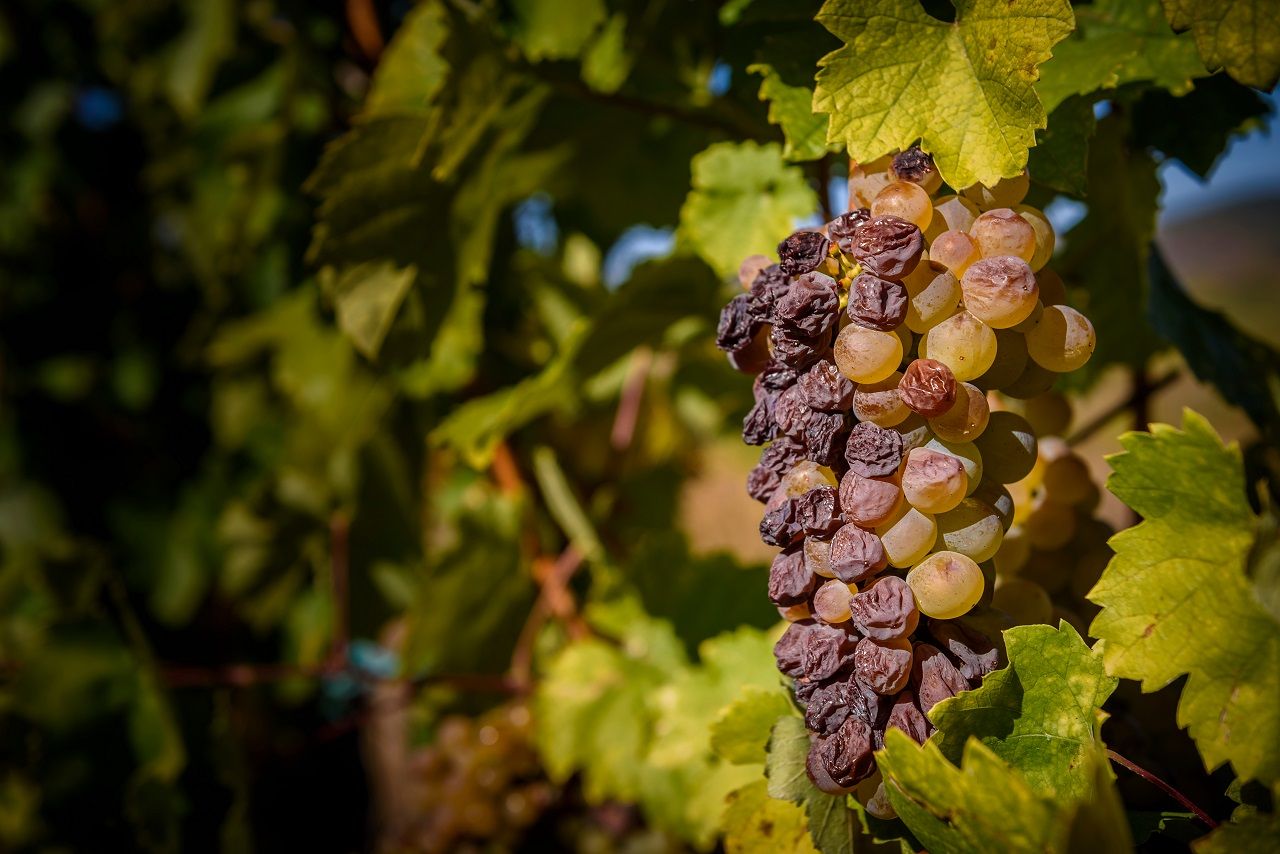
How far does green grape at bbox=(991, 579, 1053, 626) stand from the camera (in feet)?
1.46

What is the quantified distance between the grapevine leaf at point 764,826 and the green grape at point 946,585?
0.46 feet

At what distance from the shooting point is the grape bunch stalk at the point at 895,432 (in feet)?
1.22

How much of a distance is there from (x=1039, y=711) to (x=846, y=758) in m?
0.08

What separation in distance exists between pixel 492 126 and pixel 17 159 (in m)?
1.53

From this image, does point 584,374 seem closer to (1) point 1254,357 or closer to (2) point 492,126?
(2) point 492,126

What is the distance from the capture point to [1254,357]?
0.64 meters

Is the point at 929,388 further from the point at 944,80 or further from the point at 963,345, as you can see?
the point at 944,80

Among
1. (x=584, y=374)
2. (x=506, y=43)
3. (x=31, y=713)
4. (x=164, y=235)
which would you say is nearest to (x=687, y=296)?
(x=584, y=374)

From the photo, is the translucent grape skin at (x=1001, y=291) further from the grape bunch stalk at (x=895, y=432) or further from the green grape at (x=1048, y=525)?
the green grape at (x=1048, y=525)

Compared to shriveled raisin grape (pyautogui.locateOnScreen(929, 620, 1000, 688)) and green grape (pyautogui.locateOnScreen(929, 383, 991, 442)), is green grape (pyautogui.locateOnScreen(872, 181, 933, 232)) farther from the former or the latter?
shriveled raisin grape (pyautogui.locateOnScreen(929, 620, 1000, 688))

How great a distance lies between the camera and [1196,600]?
0.35 m

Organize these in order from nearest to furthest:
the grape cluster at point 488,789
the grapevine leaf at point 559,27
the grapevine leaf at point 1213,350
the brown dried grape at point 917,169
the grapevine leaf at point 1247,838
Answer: the grapevine leaf at point 1247,838, the brown dried grape at point 917,169, the grapevine leaf at point 1213,350, the grapevine leaf at point 559,27, the grape cluster at point 488,789

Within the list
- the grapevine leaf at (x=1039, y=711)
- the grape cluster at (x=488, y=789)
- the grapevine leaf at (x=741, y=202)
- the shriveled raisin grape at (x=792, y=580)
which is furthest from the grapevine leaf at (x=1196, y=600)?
the grape cluster at (x=488, y=789)

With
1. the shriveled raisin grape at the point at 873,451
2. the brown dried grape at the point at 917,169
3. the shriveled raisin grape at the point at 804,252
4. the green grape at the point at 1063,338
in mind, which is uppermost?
the brown dried grape at the point at 917,169
